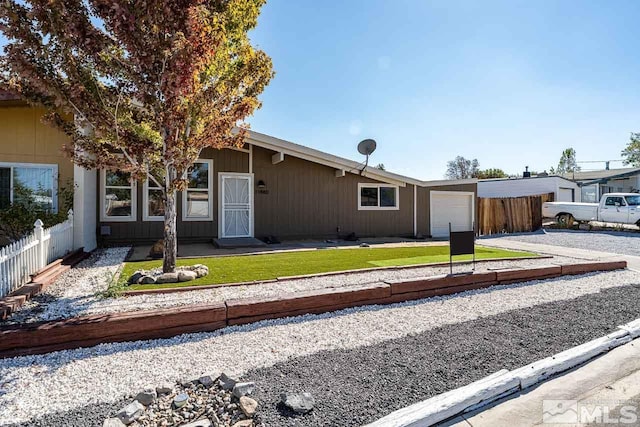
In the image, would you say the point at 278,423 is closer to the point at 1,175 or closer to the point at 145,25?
the point at 145,25

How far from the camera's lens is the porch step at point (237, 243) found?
9027mm

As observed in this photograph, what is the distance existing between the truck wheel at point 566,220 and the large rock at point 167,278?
19209 mm

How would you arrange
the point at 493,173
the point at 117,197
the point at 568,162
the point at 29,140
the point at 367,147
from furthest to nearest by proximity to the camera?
the point at 568,162 < the point at 493,173 < the point at 367,147 < the point at 117,197 < the point at 29,140

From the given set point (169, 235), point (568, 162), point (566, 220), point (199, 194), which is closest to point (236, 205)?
point (199, 194)

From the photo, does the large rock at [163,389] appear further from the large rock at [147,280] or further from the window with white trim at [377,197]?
the window with white trim at [377,197]

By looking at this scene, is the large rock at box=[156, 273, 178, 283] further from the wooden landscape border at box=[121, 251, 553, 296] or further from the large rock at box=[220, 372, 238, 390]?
the large rock at box=[220, 372, 238, 390]

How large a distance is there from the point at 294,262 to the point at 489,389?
4.77 metres

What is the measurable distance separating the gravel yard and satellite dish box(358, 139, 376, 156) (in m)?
5.79

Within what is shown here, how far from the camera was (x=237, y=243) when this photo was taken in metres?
9.31

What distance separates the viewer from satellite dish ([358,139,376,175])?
11297mm

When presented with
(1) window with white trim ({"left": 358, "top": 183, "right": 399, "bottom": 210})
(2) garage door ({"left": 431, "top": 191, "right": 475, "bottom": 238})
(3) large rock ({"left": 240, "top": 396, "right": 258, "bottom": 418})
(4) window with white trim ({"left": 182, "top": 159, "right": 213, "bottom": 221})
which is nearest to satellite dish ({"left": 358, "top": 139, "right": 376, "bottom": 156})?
(1) window with white trim ({"left": 358, "top": 183, "right": 399, "bottom": 210})

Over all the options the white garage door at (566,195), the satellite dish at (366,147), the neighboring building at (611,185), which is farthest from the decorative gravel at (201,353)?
the neighboring building at (611,185)

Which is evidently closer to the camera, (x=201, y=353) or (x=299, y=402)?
(x=299, y=402)

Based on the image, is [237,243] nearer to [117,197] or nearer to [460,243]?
[117,197]
